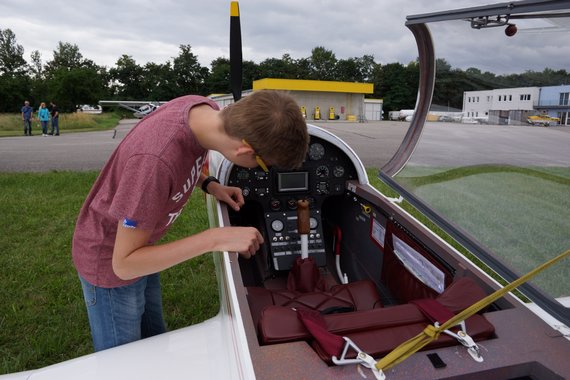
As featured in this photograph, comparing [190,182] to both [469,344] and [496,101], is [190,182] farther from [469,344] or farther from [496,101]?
[496,101]

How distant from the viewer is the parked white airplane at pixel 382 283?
103 cm

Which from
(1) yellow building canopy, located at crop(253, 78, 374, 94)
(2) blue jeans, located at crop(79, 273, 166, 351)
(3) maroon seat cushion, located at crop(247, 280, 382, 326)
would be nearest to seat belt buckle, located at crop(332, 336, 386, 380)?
(3) maroon seat cushion, located at crop(247, 280, 382, 326)

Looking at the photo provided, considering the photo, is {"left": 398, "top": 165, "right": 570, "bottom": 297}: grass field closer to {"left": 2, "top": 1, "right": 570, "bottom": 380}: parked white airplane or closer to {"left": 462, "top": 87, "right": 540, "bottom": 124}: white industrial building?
{"left": 2, "top": 1, "right": 570, "bottom": 380}: parked white airplane

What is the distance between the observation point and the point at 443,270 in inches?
67.6

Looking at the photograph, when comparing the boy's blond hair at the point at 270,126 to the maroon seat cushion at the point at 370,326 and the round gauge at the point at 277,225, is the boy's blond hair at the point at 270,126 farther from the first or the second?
the round gauge at the point at 277,225

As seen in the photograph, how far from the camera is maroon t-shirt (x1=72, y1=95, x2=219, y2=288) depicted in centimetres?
113

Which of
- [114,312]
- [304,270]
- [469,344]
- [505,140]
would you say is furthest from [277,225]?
[469,344]

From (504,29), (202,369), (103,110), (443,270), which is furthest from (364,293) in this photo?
(103,110)

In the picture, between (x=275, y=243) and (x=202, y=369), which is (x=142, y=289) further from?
(x=275, y=243)

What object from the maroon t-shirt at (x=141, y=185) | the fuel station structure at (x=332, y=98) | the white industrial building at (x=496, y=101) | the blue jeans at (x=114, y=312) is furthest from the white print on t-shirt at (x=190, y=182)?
the fuel station structure at (x=332, y=98)

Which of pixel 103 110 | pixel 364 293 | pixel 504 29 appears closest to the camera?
pixel 504 29

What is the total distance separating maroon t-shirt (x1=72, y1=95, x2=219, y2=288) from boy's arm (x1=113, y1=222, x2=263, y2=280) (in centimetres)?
5

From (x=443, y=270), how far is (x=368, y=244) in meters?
0.97

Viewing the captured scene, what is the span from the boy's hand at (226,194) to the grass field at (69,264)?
109 cm
